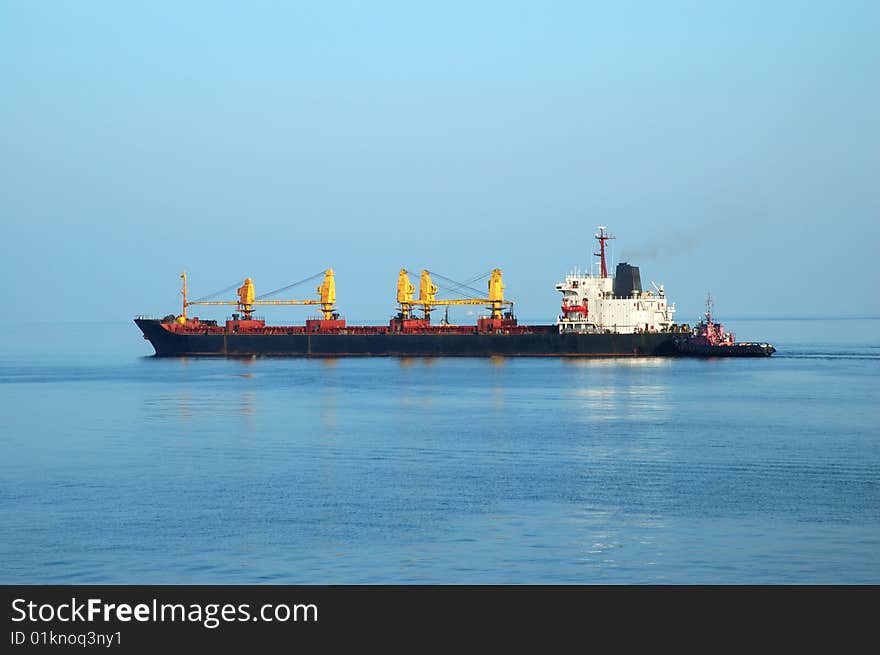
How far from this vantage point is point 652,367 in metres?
81.8

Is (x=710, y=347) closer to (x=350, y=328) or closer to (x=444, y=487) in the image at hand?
(x=350, y=328)

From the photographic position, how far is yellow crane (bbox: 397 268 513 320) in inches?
3858

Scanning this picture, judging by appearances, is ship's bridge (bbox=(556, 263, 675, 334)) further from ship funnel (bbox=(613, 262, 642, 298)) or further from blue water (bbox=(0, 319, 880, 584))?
blue water (bbox=(0, 319, 880, 584))

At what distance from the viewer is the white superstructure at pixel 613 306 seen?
89938 mm

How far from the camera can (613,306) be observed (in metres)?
90.4

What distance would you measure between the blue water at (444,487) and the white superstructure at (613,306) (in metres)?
29.0

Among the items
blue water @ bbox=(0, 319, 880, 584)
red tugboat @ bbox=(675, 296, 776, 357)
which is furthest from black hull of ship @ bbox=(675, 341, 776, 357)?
blue water @ bbox=(0, 319, 880, 584)

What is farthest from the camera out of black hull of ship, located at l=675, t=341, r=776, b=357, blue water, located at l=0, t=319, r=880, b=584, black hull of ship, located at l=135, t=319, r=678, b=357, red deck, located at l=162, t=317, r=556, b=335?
red deck, located at l=162, t=317, r=556, b=335

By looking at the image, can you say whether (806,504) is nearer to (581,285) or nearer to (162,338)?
(581,285)

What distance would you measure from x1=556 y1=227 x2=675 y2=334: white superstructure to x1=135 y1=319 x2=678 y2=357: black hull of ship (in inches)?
51.2

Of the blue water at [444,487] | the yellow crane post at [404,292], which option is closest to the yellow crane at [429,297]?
the yellow crane post at [404,292]

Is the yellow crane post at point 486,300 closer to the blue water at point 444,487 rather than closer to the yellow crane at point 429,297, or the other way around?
the yellow crane at point 429,297

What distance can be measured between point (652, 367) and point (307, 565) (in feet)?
207
